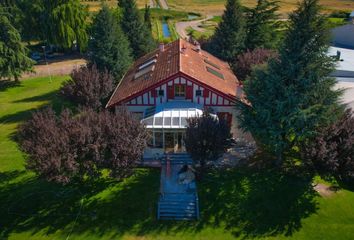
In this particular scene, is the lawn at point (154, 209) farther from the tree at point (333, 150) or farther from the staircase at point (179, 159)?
the tree at point (333, 150)

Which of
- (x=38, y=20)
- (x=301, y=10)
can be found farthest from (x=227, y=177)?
(x=38, y=20)

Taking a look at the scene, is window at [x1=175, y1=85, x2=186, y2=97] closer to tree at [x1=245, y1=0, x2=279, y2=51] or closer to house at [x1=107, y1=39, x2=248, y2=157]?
house at [x1=107, y1=39, x2=248, y2=157]

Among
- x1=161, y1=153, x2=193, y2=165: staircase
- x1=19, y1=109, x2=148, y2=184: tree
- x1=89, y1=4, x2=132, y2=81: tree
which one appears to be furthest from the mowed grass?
x1=19, y1=109, x2=148, y2=184: tree

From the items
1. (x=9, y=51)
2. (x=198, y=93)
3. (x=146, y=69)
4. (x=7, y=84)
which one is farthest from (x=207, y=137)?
(x=7, y=84)

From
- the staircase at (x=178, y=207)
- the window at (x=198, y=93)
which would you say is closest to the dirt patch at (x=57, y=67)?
the window at (x=198, y=93)

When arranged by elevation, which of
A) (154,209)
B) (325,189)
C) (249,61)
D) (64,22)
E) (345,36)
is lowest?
(154,209)

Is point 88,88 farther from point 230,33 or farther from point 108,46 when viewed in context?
point 230,33
